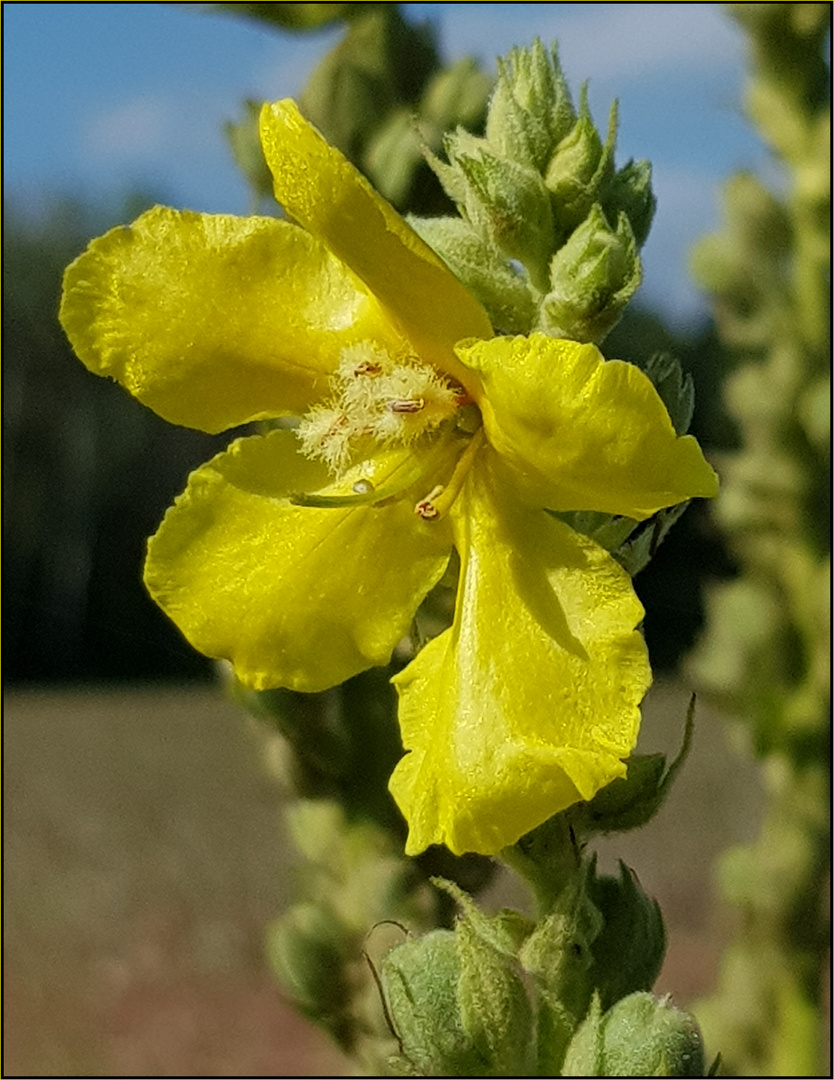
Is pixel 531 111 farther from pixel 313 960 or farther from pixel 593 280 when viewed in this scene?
pixel 313 960

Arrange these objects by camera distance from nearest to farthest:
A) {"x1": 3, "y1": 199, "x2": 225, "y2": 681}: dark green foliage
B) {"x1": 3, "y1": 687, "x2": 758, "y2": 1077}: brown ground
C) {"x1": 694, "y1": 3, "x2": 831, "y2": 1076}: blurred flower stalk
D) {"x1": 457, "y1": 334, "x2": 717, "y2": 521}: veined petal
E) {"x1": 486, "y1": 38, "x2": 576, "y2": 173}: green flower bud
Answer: {"x1": 457, "y1": 334, "x2": 717, "y2": 521}: veined petal, {"x1": 486, "y1": 38, "x2": 576, "y2": 173}: green flower bud, {"x1": 694, "y1": 3, "x2": 831, "y2": 1076}: blurred flower stalk, {"x1": 3, "y1": 687, "x2": 758, "y2": 1077}: brown ground, {"x1": 3, "y1": 199, "x2": 225, "y2": 681}: dark green foliage

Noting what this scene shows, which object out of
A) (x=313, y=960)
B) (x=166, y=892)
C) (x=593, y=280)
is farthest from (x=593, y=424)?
(x=166, y=892)

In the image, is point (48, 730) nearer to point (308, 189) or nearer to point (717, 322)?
point (717, 322)

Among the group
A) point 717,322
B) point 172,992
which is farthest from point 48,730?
point 717,322

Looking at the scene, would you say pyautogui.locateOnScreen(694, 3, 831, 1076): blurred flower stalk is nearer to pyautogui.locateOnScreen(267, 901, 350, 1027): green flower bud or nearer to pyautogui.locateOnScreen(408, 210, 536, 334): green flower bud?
pyautogui.locateOnScreen(267, 901, 350, 1027): green flower bud

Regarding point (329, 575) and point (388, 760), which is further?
point (388, 760)

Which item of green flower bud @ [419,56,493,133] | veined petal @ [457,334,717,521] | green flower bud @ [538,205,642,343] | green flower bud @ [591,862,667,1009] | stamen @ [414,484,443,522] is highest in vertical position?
green flower bud @ [538,205,642,343]

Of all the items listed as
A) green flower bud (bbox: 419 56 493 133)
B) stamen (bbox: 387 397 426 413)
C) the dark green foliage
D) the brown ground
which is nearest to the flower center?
stamen (bbox: 387 397 426 413)
